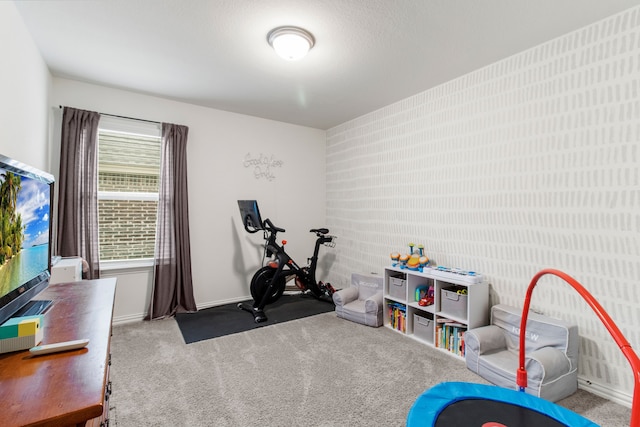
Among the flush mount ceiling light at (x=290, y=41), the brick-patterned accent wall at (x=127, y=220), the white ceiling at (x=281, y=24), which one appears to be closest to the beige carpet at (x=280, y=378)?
the brick-patterned accent wall at (x=127, y=220)

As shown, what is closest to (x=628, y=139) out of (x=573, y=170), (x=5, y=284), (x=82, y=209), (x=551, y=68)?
(x=573, y=170)

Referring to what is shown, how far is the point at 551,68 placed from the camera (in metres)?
2.41

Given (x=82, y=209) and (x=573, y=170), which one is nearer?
(x=573, y=170)

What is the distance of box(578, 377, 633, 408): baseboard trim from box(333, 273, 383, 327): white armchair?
174cm

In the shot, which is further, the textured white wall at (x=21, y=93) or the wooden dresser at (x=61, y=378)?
the textured white wall at (x=21, y=93)

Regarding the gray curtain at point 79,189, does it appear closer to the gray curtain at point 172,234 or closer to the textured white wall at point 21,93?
the textured white wall at point 21,93

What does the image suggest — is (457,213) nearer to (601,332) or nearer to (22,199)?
(601,332)

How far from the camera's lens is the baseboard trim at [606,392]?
2.02 meters

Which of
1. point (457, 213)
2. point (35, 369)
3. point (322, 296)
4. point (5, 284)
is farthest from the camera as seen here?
point (322, 296)

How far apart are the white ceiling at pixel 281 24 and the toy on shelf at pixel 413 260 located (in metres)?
1.84

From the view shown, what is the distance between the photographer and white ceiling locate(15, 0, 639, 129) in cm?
204

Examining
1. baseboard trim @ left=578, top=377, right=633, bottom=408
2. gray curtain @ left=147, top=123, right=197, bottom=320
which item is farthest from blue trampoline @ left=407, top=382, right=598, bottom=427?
gray curtain @ left=147, top=123, right=197, bottom=320

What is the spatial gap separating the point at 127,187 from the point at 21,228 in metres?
2.55

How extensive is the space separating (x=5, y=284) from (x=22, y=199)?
396 mm
